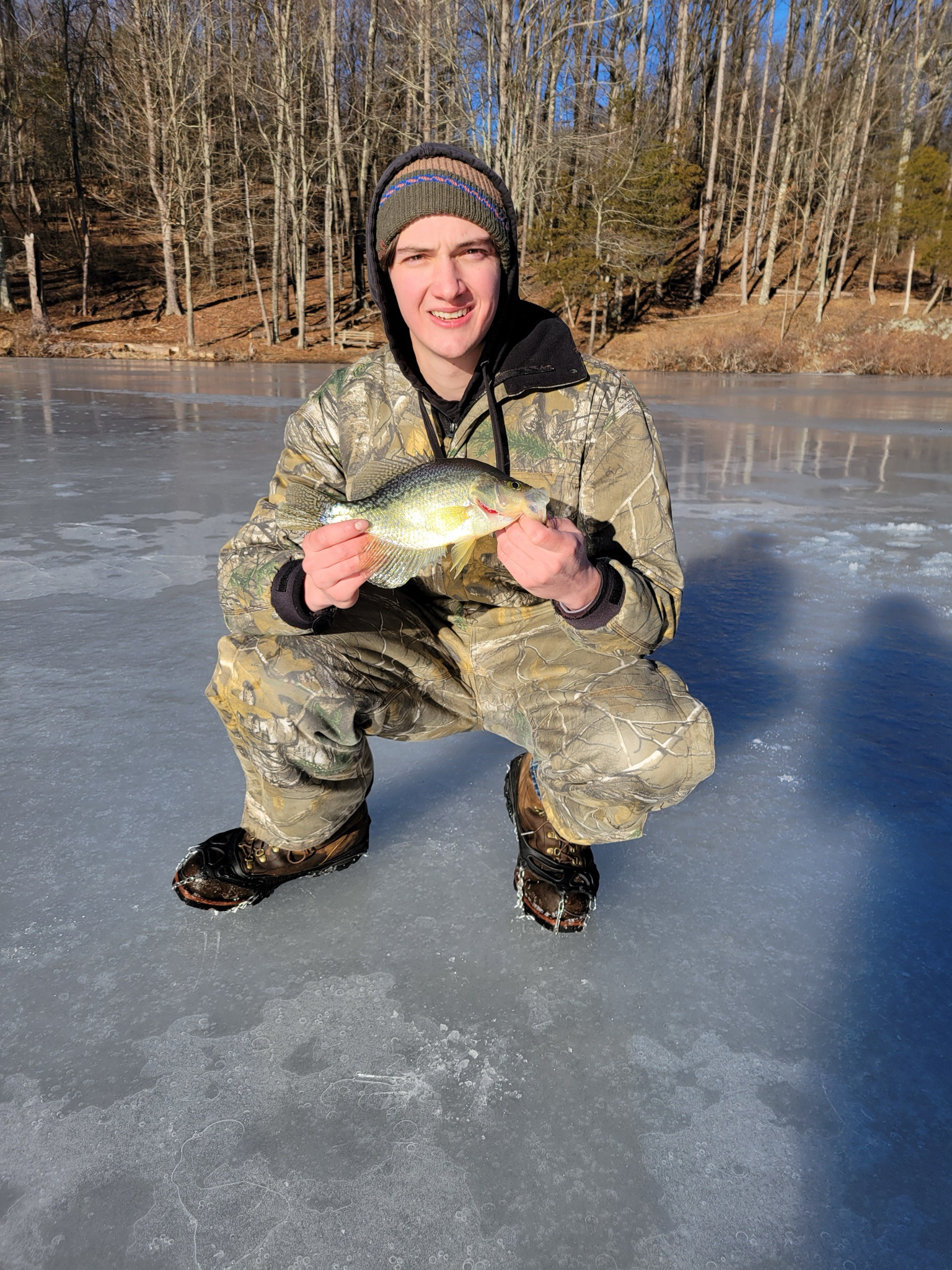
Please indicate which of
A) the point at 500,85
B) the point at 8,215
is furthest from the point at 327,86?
the point at 8,215

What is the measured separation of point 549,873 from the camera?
2.14m

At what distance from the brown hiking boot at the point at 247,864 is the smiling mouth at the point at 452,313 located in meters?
1.37

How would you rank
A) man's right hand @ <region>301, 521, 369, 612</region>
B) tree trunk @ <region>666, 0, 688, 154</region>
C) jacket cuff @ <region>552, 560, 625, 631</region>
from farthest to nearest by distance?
1. tree trunk @ <region>666, 0, 688, 154</region>
2. jacket cuff @ <region>552, 560, 625, 631</region>
3. man's right hand @ <region>301, 521, 369, 612</region>

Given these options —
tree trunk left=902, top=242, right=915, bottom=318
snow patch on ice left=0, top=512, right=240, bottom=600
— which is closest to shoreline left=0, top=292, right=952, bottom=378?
tree trunk left=902, top=242, right=915, bottom=318

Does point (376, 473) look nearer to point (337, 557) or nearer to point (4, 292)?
point (337, 557)

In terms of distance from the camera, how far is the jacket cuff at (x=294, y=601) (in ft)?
7.02

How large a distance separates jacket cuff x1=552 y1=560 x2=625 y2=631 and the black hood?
65 centimetres

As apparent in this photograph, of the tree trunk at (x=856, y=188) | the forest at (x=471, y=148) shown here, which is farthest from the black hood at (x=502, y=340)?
the tree trunk at (x=856, y=188)

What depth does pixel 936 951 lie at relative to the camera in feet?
6.44

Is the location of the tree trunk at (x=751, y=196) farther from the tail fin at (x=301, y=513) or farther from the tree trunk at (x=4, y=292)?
the tail fin at (x=301, y=513)

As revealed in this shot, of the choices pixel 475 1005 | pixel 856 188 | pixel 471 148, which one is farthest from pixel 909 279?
pixel 475 1005

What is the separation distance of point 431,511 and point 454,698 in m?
0.85

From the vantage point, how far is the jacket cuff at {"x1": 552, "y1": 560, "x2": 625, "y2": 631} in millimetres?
2020

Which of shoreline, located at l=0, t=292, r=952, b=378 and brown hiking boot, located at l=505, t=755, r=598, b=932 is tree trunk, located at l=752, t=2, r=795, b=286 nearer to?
shoreline, located at l=0, t=292, r=952, b=378
